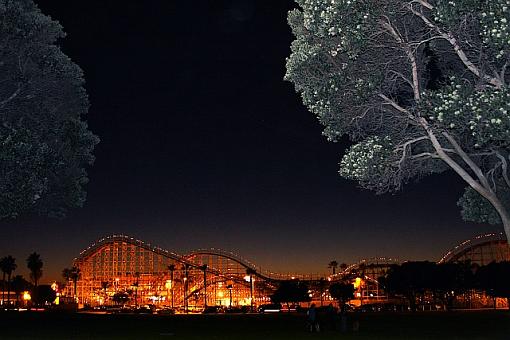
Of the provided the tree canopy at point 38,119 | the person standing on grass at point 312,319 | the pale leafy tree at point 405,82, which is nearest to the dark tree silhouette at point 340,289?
the person standing on grass at point 312,319

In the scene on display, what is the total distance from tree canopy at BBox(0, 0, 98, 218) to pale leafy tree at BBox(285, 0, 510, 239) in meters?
9.35

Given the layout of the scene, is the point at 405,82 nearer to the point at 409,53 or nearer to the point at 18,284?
the point at 409,53

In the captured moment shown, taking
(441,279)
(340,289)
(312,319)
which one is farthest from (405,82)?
(340,289)

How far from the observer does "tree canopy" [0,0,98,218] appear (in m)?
22.5

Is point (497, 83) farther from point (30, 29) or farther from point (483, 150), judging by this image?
point (30, 29)

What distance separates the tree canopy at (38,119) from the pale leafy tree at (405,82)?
935 cm

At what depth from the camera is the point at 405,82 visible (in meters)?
21.6

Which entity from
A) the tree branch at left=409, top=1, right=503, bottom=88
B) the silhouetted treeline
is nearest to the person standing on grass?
the tree branch at left=409, top=1, right=503, bottom=88

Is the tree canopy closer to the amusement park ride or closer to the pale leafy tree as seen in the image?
the pale leafy tree

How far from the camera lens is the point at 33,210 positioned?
26.3 meters

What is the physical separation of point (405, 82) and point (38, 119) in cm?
1426

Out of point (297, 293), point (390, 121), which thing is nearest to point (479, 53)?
point (390, 121)

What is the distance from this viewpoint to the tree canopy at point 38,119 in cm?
2255

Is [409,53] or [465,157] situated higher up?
[409,53]
